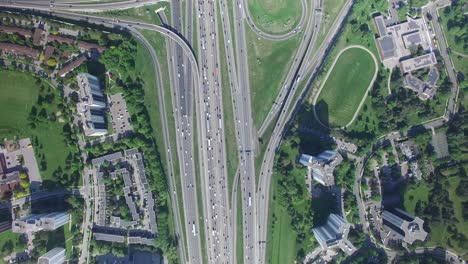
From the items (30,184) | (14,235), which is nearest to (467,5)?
(30,184)

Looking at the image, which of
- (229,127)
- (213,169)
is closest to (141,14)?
(229,127)

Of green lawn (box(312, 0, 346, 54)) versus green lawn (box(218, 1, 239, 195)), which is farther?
green lawn (box(312, 0, 346, 54))

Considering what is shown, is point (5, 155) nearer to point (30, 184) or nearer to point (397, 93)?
point (30, 184)

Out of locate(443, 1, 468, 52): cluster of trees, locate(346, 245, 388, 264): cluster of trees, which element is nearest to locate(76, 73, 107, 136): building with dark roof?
locate(346, 245, 388, 264): cluster of trees

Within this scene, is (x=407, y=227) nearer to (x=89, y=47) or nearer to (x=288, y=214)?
(x=288, y=214)

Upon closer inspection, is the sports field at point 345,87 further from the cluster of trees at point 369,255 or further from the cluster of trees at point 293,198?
the cluster of trees at point 369,255

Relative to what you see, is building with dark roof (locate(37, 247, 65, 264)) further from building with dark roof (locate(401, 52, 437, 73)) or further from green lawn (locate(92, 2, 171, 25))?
building with dark roof (locate(401, 52, 437, 73))
